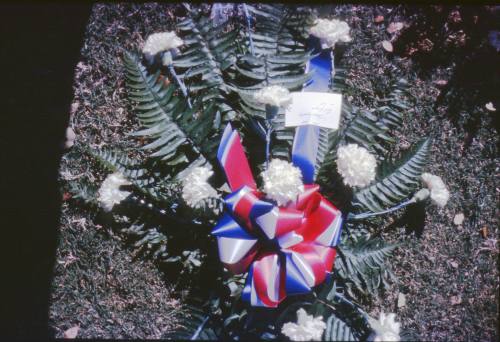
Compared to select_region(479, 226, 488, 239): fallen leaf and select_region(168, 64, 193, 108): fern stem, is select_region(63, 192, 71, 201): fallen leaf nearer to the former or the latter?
select_region(168, 64, 193, 108): fern stem

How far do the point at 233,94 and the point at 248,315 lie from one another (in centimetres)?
117

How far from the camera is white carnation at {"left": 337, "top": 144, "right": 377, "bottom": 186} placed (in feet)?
6.31

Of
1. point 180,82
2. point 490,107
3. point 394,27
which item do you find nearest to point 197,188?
point 180,82

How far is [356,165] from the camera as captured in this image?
1922 millimetres

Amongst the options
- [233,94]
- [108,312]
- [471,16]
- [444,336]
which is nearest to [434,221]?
[444,336]

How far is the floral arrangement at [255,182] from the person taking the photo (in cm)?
198

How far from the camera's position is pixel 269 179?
1823mm

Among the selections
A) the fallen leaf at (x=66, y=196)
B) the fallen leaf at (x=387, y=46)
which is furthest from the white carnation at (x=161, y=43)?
the fallen leaf at (x=387, y=46)

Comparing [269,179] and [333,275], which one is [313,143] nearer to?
[269,179]

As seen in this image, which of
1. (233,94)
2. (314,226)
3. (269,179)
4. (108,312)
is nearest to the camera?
(269,179)

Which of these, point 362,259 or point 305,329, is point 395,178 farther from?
point 305,329

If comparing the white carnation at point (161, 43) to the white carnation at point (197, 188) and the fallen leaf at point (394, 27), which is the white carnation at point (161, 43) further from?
the fallen leaf at point (394, 27)

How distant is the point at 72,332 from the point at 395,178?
2.02 metres

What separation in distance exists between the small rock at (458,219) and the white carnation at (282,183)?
1264 mm
